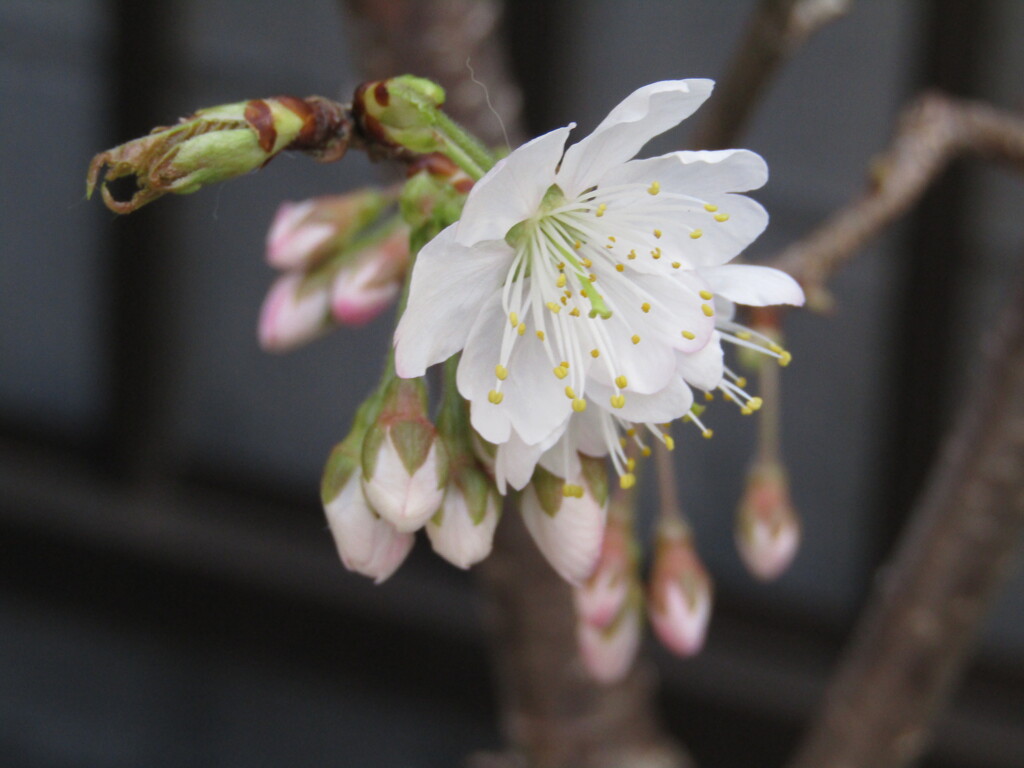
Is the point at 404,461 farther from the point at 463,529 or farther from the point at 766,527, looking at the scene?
the point at 766,527

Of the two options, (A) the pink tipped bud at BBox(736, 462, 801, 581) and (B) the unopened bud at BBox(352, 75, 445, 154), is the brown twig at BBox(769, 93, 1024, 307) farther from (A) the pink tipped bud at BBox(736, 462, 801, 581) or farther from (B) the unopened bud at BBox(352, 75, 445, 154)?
(B) the unopened bud at BBox(352, 75, 445, 154)

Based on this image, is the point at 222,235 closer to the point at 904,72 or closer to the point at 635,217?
the point at 904,72

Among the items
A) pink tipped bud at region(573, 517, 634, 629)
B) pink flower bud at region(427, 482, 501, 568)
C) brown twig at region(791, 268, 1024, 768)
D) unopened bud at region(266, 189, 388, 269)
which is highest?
unopened bud at region(266, 189, 388, 269)

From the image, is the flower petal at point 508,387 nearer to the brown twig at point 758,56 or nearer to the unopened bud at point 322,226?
the unopened bud at point 322,226

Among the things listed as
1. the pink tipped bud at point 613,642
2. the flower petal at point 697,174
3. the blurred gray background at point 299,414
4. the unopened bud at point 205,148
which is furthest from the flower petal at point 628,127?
the blurred gray background at point 299,414

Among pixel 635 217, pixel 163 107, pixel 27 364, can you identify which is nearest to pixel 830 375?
pixel 163 107

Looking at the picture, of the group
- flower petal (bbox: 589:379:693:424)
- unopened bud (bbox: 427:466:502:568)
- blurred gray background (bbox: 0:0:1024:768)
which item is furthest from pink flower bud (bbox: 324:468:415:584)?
blurred gray background (bbox: 0:0:1024:768)
